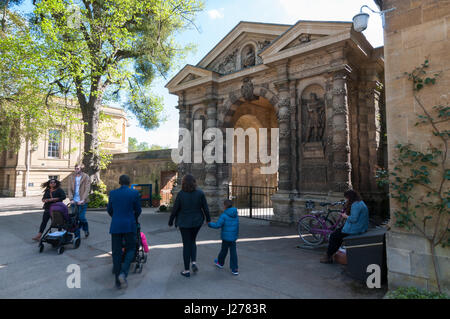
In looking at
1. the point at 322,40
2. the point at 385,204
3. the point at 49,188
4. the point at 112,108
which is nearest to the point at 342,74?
the point at 322,40

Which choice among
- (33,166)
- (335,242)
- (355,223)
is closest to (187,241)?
(335,242)

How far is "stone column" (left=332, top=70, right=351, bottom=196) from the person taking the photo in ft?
25.4

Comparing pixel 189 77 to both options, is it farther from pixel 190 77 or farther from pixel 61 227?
pixel 61 227

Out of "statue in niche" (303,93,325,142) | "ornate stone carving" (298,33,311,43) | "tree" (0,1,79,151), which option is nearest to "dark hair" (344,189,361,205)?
"statue in niche" (303,93,325,142)

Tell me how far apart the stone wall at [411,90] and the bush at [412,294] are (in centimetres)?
11

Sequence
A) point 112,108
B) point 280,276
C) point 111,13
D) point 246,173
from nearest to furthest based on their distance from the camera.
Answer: point 280,276, point 111,13, point 246,173, point 112,108

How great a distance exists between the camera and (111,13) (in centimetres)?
1225

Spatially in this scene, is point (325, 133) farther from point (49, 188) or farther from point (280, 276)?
point (49, 188)

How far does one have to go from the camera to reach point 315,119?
28.7 ft

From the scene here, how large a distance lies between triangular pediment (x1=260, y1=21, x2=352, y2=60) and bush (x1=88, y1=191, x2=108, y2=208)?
10.2 meters

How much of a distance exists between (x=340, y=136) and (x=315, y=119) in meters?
1.22

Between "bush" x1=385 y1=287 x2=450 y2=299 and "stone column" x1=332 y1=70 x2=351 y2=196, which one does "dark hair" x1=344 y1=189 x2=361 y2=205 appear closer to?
"bush" x1=385 y1=287 x2=450 y2=299

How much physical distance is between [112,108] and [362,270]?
3161cm

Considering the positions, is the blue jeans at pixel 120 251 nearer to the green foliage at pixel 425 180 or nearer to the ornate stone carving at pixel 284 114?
the green foliage at pixel 425 180
